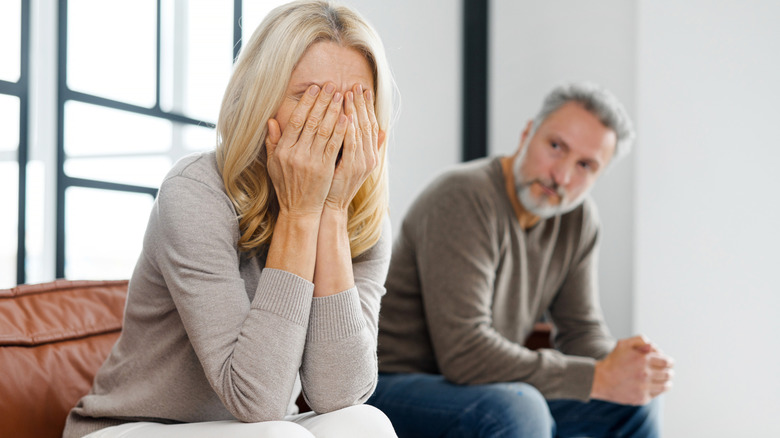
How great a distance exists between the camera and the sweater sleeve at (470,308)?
1598 millimetres

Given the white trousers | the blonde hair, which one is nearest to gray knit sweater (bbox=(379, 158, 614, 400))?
the blonde hair

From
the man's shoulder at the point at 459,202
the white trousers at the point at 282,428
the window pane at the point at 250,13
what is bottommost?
the white trousers at the point at 282,428

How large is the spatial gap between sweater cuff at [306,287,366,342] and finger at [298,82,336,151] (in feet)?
0.82

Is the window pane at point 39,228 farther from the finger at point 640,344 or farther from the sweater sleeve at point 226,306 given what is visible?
the finger at point 640,344

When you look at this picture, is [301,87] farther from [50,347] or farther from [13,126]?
[13,126]

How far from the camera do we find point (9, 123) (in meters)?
1.53

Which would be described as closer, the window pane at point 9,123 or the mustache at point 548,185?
the window pane at point 9,123

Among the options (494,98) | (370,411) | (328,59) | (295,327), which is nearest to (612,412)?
(370,411)

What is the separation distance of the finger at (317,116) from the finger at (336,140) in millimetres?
14

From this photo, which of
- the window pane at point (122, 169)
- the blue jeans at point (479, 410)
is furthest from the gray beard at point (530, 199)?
the window pane at point (122, 169)

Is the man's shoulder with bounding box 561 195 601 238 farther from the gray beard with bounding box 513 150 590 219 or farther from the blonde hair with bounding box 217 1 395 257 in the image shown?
the blonde hair with bounding box 217 1 395 257

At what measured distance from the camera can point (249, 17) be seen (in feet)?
7.22

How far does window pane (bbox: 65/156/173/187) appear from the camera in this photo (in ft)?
5.70

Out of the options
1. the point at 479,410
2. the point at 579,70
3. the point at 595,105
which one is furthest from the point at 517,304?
the point at 579,70
